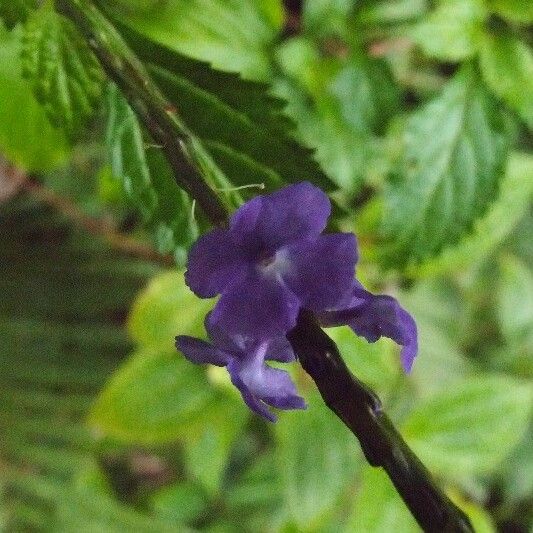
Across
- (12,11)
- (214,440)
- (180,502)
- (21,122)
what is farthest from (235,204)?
(180,502)

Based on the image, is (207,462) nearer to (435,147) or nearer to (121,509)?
(121,509)

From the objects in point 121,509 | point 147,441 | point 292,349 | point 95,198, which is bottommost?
point 121,509

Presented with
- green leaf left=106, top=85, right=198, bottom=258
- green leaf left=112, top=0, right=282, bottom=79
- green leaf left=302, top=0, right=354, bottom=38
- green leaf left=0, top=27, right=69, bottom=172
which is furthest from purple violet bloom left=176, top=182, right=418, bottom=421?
green leaf left=302, top=0, right=354, bottom=38

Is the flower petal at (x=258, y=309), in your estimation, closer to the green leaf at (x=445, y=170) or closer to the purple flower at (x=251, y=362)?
the purple flower at (x=251, y=362)

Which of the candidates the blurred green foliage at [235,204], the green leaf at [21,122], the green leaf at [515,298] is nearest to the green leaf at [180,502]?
the blurred green foliage at [235,204]

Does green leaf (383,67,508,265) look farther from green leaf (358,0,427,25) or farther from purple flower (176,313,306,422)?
purple flower (176,313,306,422)

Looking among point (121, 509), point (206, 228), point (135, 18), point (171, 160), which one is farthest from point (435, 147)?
point (121, 509)
